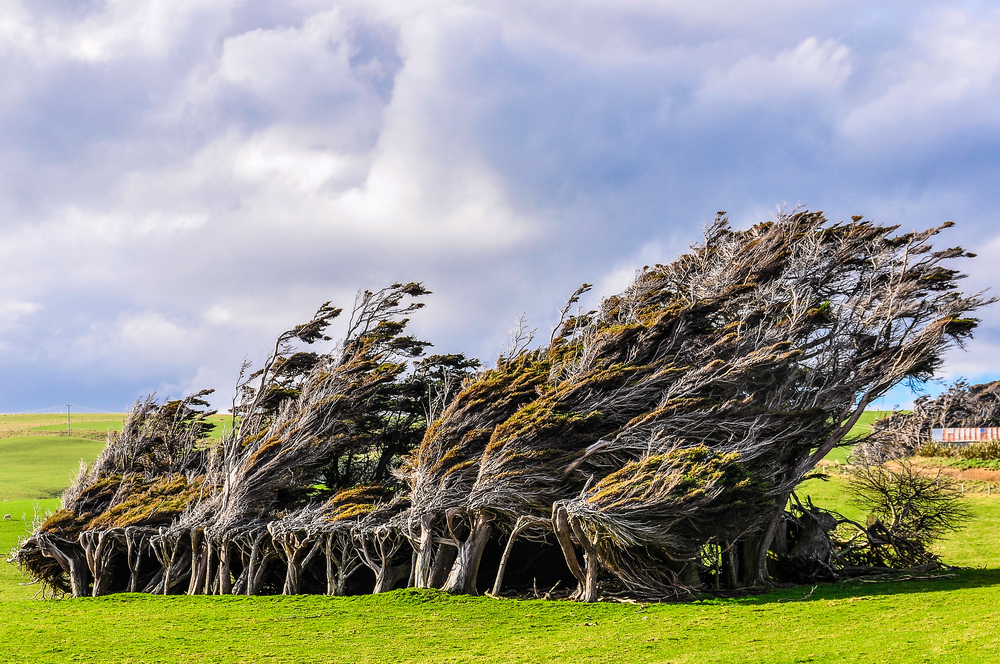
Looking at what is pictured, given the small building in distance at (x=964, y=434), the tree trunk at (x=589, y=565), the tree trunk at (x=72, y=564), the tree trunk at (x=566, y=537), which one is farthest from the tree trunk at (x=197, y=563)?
the small building in distance at (x=964, y=434)

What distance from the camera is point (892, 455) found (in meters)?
49.3

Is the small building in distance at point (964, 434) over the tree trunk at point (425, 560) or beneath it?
over

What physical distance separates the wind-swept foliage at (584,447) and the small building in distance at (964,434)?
3810 centimetres

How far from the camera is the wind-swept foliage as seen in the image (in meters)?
20.6

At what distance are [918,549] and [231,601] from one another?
70.2 feet

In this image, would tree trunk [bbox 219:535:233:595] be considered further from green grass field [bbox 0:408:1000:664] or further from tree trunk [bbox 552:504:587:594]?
tree trunk [bbox 552:504:587:594]

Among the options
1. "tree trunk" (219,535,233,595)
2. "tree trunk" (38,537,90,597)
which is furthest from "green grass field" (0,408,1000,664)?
"tree trunk" (38,537,90,597)

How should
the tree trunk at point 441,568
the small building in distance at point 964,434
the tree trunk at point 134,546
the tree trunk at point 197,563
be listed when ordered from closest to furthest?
1. the tree trunk at point 441,568
2. the tree trunk at point 197,563
3. the tree trunk at point 134,546
4. the small building in distance at point 964,434

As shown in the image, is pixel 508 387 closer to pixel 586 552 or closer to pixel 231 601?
pixel 586 552

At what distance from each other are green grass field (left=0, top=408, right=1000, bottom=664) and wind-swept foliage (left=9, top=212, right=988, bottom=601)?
166cm

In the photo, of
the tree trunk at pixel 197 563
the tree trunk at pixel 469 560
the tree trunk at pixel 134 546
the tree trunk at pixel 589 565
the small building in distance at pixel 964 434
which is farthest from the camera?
the small building in distance at pixel 964 434

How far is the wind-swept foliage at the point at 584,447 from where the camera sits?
811 inches

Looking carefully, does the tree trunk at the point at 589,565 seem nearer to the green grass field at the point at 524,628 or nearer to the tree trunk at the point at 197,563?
the green grass field at the point at 524,628

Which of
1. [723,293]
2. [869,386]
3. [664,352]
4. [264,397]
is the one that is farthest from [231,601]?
[869,386]
